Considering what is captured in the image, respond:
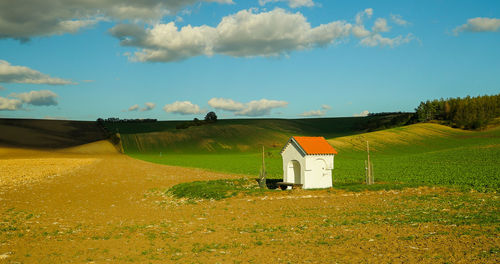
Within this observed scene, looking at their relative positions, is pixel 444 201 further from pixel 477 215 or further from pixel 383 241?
pixel 383 241

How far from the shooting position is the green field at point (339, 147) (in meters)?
55.8

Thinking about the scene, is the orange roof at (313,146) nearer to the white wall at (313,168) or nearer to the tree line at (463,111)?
the white wall at (313,168)

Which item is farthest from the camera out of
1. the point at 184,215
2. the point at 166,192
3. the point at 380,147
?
the point at 380,147

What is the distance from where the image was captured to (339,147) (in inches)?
3519

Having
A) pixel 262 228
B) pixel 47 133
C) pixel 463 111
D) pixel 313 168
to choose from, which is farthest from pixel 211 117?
pixel 262 228

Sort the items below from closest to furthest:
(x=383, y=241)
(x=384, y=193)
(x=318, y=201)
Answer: (x=383, y=241)
(x=318, y=201)
(x=384, y=193)

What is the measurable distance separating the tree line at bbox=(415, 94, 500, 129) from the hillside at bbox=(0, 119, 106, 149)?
117696 millimetres

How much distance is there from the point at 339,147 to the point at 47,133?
10442cm

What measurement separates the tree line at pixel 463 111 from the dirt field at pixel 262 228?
94.6m

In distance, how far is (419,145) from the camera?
90.6 metres

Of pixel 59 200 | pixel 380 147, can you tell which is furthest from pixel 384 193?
pixel 380 147

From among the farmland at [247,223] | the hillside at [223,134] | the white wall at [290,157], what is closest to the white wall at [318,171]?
the white wall at [290,157]

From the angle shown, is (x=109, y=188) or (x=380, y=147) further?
(x=380, y=147)

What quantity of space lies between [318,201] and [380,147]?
70.6 m
